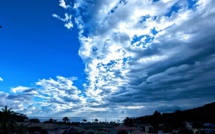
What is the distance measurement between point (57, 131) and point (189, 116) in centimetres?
11694

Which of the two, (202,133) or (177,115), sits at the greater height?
(177,115)

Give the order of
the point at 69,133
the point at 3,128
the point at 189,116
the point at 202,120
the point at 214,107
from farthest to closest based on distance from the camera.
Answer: the point at 214,107, the point at 189,116, the point at 202,120, the point at 69,133, the point at 3,128

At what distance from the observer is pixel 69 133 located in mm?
85250

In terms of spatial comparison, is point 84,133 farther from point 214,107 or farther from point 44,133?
point 214,107

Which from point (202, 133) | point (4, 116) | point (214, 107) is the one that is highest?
point (214, 107)

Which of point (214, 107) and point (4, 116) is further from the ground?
point (214, 107)

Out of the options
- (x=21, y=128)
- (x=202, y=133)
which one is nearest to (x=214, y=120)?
(x=202, y=133)

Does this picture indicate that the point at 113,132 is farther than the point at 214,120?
No

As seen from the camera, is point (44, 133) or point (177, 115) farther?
point (177, 115)

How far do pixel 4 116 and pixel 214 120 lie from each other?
137194mm

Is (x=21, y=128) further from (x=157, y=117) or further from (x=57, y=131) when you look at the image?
(x=157, y=117)

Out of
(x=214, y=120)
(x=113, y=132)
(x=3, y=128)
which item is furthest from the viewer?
(x=214, y=120)

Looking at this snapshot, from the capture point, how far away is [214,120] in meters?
151

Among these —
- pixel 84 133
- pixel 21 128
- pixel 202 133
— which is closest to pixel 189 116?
pixel 202 133
